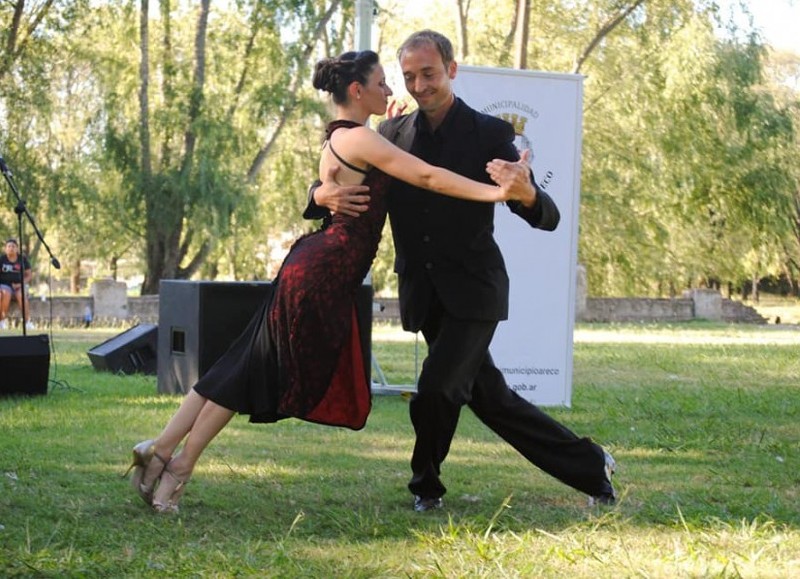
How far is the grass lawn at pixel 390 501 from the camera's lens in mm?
4508

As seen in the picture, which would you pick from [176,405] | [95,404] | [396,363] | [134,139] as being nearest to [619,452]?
[176,405]

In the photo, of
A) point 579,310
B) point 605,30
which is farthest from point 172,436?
point 605,30

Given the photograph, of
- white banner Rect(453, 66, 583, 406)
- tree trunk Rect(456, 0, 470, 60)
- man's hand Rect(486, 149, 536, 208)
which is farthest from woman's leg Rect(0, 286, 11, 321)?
man's hand Rect(486, 149, 536, 208)

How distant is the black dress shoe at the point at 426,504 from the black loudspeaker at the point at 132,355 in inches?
336

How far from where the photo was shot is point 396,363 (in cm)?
1617

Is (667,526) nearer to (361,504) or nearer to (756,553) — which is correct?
(756,553)

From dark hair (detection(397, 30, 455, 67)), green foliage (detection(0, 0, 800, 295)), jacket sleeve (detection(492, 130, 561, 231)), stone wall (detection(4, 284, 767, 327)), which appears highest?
green foliage (detection(0, 0, 800, 295))

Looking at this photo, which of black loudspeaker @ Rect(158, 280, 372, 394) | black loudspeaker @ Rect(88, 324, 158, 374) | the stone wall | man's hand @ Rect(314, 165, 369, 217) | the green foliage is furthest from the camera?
the green foliage

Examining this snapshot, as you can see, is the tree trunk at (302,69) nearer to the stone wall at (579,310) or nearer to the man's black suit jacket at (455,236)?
the stone wall at (579,310)

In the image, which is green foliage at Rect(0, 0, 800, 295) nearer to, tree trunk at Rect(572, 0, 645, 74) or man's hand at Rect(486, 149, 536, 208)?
tree trunk at Rect(572, 0, 645, 74)

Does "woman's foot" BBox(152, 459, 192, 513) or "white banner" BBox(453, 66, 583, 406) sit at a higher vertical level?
"white banner" BBox(453, 66, 583, 406)

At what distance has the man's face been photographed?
546cm

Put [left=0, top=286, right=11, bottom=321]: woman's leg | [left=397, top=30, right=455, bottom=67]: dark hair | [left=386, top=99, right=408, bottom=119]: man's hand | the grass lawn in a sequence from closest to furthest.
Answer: the grass lawn, [left=397, top=30, right=455, bottom=67]: dark hair, [left=386, top=99, right=408, bottom=119]: man's hand, [left=0, top=286, right=11, bottom=321]: woman's leg

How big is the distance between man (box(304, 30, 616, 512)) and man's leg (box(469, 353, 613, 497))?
16mm
